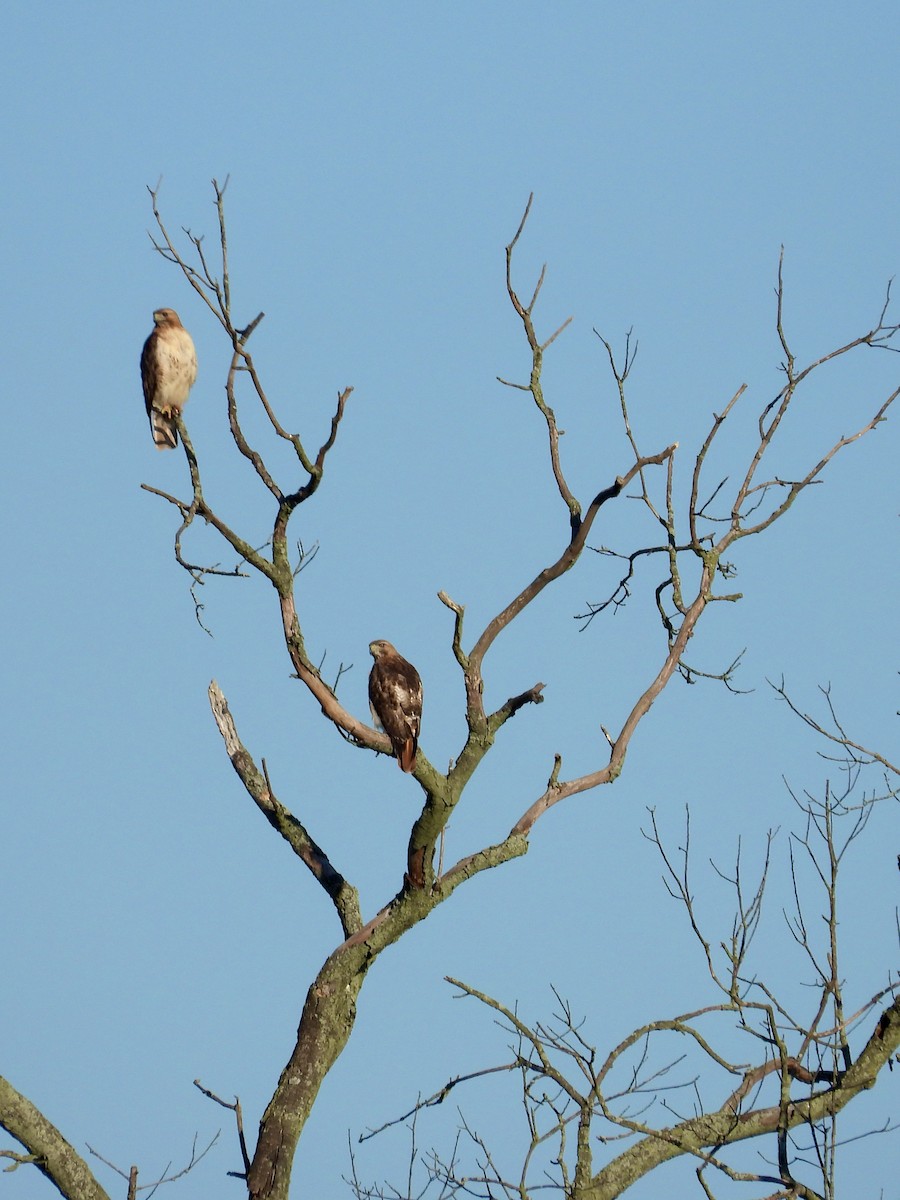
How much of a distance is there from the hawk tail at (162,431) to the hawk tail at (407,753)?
3.95m

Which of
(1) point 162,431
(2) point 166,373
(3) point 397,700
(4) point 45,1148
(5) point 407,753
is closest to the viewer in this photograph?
(4) point 45,1148

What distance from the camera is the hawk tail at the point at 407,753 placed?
6.45 metres

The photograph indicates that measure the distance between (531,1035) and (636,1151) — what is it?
2.35 ft

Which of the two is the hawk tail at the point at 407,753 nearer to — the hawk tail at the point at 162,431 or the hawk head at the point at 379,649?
the hawk head at the point at 379,649

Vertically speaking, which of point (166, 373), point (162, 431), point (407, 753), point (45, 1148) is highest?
point (166, 373)

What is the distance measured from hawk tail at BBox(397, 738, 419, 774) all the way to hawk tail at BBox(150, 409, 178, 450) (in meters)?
3.95

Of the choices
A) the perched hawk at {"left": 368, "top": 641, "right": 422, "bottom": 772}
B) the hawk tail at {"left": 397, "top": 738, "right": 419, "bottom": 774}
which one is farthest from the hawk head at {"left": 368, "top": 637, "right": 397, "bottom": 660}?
the hawk tail at {"left": 397, "top": 738, "right": 419, "bottom": 774}

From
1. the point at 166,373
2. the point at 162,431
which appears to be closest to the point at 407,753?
the point at 162,431

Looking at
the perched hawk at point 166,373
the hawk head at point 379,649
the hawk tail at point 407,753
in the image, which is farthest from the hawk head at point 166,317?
the hawk tail at point 407,753

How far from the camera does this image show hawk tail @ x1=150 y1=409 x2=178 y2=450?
9.88 meters

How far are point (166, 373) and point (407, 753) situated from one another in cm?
455

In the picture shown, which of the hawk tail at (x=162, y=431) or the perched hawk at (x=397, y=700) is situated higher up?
the hawk tail at (x=162, y=431)

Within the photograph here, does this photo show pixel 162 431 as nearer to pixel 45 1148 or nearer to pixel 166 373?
pixel 166 373

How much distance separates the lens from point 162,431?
994cm
